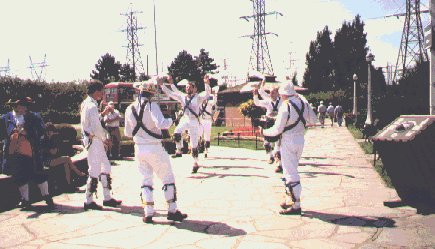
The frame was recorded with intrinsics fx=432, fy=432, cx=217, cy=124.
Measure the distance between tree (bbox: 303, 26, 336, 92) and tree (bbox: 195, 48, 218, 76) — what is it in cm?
3189

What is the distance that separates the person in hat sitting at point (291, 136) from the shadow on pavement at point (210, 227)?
3.42 ft

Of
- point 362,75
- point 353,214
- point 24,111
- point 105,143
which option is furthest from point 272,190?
point 362,75

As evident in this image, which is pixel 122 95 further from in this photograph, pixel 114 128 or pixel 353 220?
pixel 353 220

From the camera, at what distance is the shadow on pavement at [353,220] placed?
5.87 metres

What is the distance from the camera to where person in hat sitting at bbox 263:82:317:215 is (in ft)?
21.1

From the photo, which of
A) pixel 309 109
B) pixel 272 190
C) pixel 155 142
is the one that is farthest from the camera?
pixel 272 190

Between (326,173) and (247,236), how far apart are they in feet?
17.7

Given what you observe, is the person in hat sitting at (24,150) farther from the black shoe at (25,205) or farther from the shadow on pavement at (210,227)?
the shadow on pavement at (210,227)

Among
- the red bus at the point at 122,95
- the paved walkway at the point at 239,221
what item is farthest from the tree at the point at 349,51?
the paved walkway at the point at 239,221

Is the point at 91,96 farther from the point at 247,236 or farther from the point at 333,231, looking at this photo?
the point at 333,231

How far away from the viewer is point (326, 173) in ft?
33.9

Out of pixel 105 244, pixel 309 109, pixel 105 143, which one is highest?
pixel 309 109

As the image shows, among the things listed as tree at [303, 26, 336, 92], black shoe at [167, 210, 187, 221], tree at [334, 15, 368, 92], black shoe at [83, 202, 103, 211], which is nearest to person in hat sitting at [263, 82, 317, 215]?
black shoe at [167, 210, 187, 221]

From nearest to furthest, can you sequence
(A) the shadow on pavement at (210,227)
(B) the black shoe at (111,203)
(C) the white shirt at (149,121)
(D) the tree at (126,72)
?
(A) the shadow on pavement at (210,227) < (C) the white shirt at (149,121) < (B) the black shoe at (111,203) < (D) the tree at (126,72)
